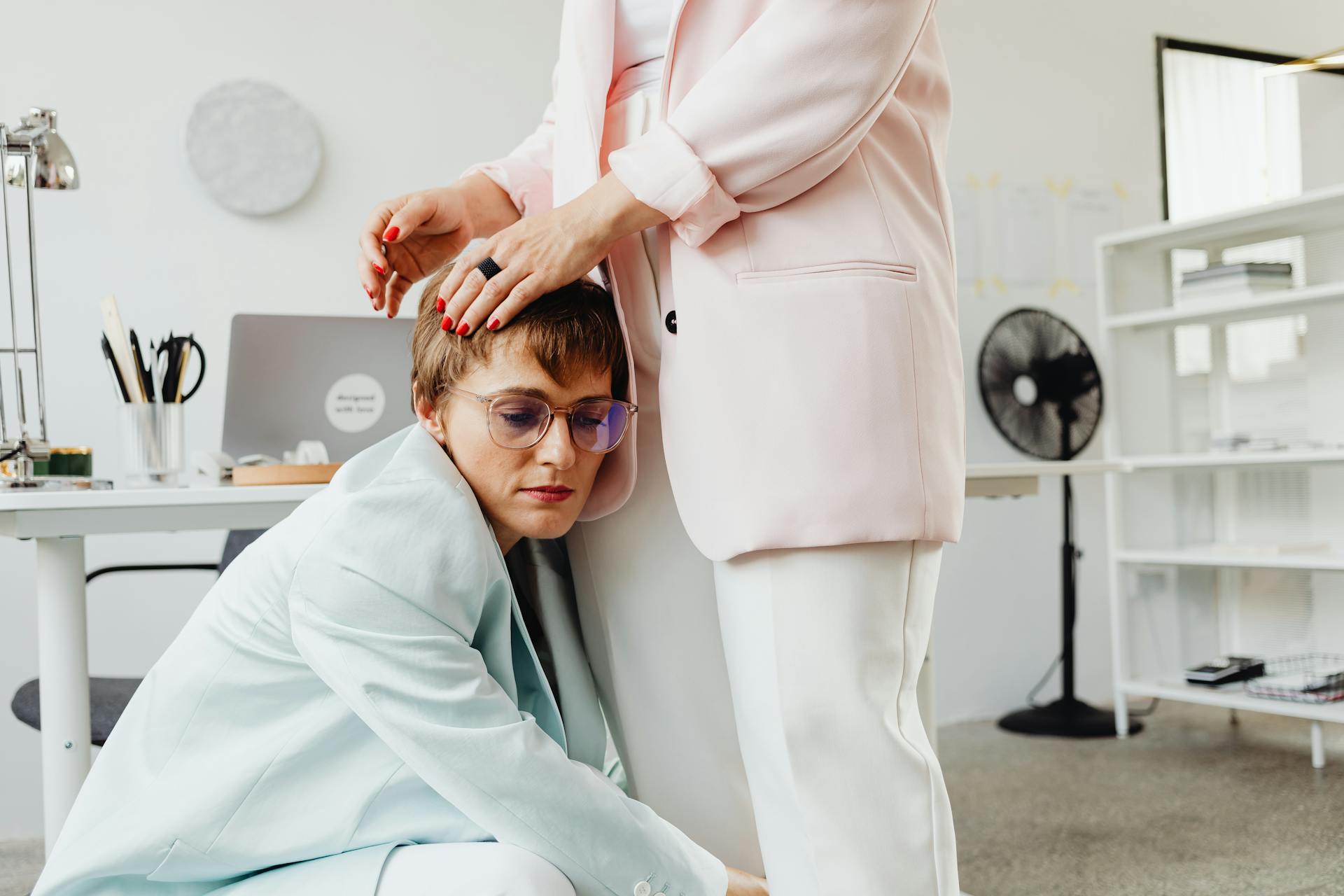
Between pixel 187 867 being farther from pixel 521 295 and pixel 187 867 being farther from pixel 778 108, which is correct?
pixel 778 108

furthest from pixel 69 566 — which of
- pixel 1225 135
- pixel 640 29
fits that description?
pixel 1225 135

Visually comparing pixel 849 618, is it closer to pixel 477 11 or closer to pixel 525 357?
pixel 525 357

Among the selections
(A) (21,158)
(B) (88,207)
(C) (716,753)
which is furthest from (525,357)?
(B) (88,207)

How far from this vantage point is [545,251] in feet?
3.31

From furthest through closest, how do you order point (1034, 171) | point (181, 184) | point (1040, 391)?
point (1034, 171)
point (1040, 391)
point (181, 184)

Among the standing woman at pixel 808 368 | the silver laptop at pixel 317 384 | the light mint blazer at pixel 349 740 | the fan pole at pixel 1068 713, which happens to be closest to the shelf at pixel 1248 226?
the fan pole at pixel 1068 713

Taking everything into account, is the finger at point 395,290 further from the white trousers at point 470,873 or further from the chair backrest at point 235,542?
the chair backrest at point 235,542

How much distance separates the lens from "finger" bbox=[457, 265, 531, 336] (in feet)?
3.32

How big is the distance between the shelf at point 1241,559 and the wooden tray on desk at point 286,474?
9.47 ft

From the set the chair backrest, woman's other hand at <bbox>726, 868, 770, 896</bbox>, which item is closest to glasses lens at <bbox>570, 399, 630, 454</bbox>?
woman's other hand at <bbox>726, 868, 770, 896</bbox>

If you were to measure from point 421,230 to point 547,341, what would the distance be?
28 centimetres

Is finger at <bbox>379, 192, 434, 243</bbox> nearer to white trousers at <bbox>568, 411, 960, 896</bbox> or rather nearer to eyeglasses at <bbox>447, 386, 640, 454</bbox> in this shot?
eyeglasses at <bbox>447, 386, 640, 454</bbox>

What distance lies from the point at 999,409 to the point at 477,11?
214 cm

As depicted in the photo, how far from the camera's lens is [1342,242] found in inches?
147
